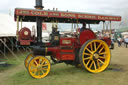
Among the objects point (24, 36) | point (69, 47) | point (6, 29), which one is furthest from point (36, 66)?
point (6, 29)

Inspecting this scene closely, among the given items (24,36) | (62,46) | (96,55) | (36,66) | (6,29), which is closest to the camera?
(36,66)

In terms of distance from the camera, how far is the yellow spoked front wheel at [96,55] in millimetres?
4302

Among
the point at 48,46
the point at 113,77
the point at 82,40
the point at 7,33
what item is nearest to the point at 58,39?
the point at 48,46

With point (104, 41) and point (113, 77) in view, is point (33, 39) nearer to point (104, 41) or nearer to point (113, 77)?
point (104, 41)

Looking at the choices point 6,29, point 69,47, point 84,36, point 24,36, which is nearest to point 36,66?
point 24,36

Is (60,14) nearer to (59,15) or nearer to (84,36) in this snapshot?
(59,15)

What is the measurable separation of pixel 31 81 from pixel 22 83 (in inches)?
8.6

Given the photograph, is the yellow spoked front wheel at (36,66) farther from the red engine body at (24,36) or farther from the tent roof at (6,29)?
the tent roof at (6,29)

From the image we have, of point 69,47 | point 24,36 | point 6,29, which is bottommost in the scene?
point 69,47

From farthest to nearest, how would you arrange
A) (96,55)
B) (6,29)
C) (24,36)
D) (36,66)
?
(6,29), (96,55), (24,36), (36,66)

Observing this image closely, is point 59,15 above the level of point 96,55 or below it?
above

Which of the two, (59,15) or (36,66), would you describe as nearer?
(36,66)

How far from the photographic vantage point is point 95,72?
13.9 ft

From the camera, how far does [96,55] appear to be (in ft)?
14.3
